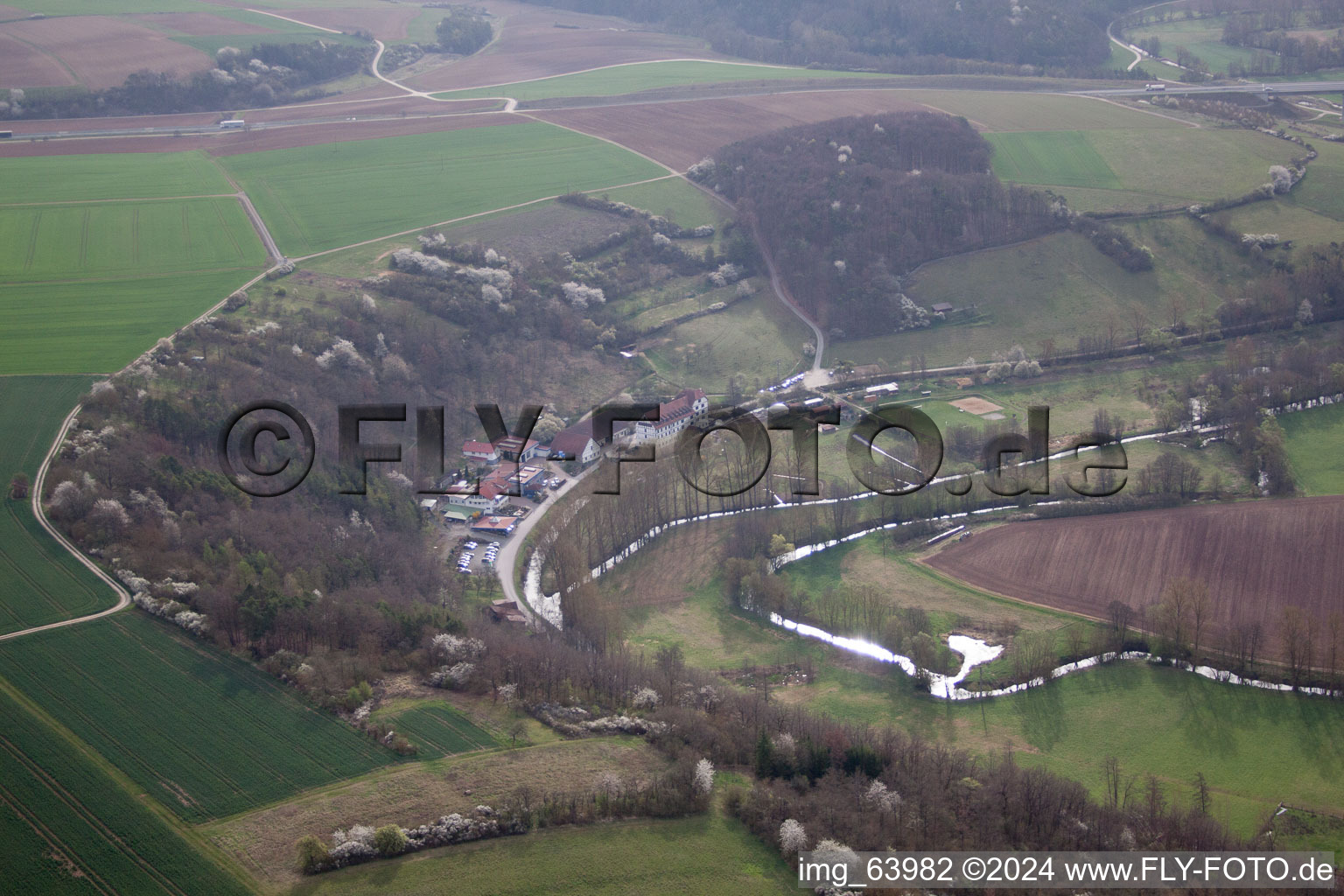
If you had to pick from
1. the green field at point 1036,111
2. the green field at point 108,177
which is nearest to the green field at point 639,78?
the green field at point 1036,111

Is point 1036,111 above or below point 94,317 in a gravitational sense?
above

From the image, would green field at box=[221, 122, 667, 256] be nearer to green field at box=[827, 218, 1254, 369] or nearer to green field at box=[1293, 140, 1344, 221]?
green field at box=[827, 218, 1254, 369]

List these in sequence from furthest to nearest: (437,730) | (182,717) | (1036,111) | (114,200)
A: (1036,111)
(114,200)
(437,730)
(182,717)

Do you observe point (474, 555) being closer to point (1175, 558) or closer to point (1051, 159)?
point (1175, 558)

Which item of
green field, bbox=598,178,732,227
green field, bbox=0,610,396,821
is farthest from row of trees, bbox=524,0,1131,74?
green field, bbox=0,610,396,821

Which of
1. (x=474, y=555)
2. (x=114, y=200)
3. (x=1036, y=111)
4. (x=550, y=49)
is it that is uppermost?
(x=550, y=49)

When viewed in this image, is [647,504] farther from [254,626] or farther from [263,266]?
[263,266]

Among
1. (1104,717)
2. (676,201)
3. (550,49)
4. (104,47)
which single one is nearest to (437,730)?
(1104,717)
